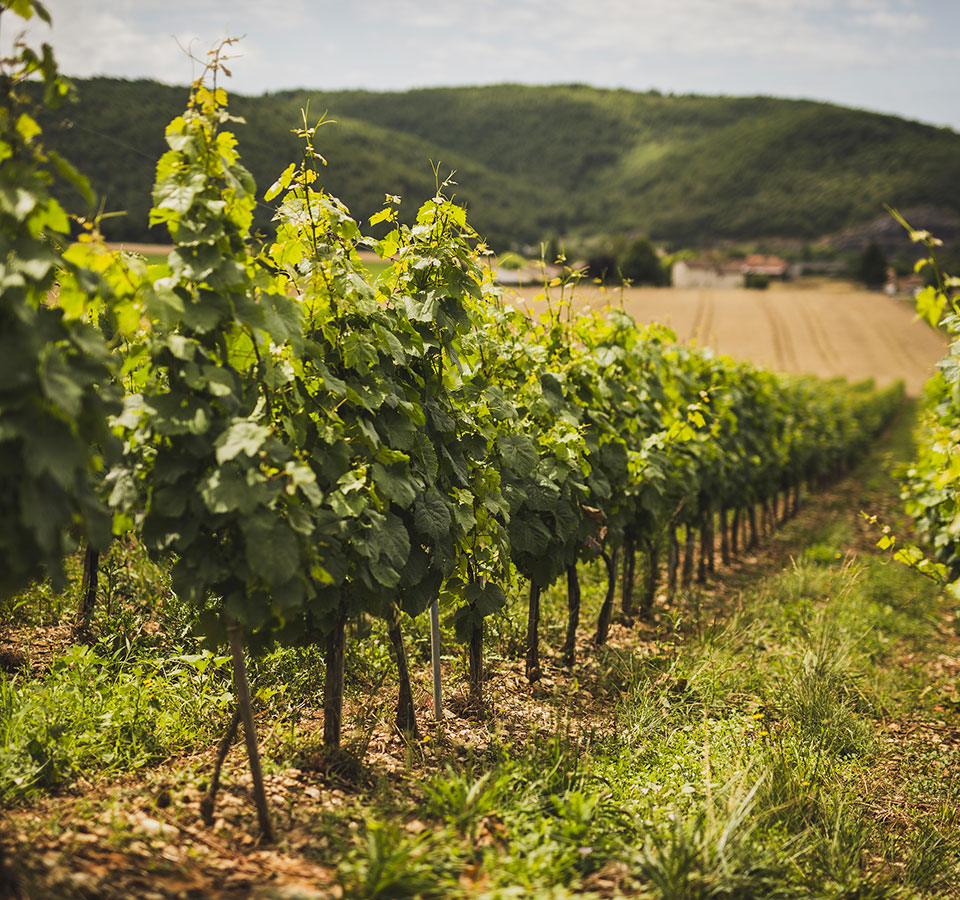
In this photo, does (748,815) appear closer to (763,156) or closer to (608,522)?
(608,522)

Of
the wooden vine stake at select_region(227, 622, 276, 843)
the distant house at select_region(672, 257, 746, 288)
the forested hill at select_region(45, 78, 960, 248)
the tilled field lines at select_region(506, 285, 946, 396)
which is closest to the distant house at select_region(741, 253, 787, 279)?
the distant house at select_region(672, 257, 746, 288)

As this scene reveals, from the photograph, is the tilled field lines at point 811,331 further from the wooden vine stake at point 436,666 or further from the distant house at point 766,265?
the wooden vine stake at point 436,666

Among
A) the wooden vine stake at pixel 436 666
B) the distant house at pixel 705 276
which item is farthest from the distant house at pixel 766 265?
the wooden vine stake at pixel 436 666

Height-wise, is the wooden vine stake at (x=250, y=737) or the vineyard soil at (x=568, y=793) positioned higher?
the wooden vine stake at (x=250, y=737)

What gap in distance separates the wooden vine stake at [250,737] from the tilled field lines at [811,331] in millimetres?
37563

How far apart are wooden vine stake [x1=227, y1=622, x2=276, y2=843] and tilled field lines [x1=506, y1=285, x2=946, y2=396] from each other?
3756cm

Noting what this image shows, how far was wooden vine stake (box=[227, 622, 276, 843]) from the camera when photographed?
275cm

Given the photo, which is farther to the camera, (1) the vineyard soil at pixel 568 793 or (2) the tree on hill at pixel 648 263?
(2) the tree on hill at pixel 648 263

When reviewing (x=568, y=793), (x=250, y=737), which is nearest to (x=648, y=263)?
(x=568, y=793)

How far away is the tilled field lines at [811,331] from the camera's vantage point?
143 ft

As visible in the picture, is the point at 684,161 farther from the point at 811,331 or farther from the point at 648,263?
the point at 811,331

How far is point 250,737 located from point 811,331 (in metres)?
54.2

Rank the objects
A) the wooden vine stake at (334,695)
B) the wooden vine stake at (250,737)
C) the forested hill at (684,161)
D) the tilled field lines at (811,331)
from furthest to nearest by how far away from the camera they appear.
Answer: the forested hill at (684,161), the tilled field lines at (811,331), the wooden vine stake at (334,695), the wooden vine stake at (250,737)

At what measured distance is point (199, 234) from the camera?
2432 millimetres
